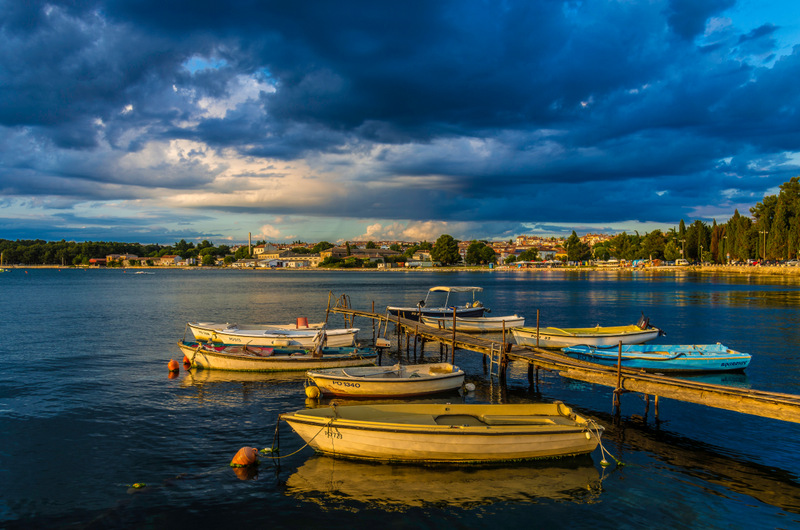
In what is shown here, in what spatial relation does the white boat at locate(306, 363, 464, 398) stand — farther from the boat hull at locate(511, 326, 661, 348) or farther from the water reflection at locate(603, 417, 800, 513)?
the boat hull at locate(511, 326, 661, 348)

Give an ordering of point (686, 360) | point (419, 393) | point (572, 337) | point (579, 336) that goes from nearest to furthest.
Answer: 1. point (419, 393)
2. point (686, 360)
3. point (572, 337)
4. point (579, 336)

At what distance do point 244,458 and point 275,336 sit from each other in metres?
16.8

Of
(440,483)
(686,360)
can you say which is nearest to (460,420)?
(440,483)

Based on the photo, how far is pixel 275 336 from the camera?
3095 cm

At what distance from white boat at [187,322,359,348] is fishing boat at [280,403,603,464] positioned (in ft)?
45.4

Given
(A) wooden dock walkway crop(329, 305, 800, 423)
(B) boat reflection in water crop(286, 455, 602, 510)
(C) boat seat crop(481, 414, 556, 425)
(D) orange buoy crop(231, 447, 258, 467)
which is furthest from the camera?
(C) boat seat crop(481, 414, 556, 425)

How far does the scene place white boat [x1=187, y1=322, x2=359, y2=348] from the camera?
100.0 ft

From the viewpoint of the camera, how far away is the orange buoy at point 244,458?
14.5m

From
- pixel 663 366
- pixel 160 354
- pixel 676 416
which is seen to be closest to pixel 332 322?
pixel 160 354

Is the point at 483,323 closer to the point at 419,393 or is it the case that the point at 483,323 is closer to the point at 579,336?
the point at 579,336

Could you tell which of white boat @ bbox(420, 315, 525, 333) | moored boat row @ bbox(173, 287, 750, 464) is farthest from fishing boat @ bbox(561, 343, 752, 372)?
white boat @ bbox(420, 315, 525, 333)

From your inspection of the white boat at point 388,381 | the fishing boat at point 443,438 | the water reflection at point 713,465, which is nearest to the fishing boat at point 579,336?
the white boat at point 388,381

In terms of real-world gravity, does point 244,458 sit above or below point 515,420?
below

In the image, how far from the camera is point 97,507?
12367mm
